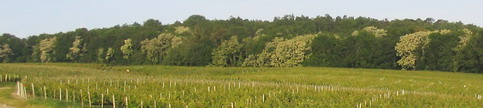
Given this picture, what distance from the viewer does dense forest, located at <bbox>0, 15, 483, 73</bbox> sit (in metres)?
96.0

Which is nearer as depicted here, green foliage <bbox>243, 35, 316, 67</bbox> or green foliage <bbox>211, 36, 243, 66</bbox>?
green foliage <bbox>243, 35, 316, 67</bbox>

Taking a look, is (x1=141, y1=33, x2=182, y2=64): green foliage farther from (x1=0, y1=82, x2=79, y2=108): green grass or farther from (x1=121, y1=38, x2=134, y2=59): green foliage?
(x1=0, y1=82, x2=79, y2=108): green grass

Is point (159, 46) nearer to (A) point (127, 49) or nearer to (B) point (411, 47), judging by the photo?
(A) point (127, 49)

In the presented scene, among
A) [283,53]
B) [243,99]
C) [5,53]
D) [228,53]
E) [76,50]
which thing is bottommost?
[243,99]

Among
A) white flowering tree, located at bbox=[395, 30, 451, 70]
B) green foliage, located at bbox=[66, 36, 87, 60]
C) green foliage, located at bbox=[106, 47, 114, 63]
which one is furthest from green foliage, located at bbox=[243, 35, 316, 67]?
green foliage, located at bbox=[66, 36, 87, 60]

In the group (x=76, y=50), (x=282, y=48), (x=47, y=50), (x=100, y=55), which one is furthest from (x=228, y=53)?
(x=47, y=50)

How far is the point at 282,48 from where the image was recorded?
11362 centimetres

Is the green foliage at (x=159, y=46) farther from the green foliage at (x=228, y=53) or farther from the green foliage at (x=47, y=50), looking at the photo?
the green foliage at (x=47, y=50)

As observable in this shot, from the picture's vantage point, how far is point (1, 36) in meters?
179

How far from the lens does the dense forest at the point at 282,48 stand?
96000mm

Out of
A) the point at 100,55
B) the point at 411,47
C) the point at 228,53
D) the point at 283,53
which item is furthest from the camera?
the point at 100,55

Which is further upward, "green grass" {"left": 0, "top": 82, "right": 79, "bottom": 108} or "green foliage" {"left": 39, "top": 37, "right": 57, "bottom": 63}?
"green foliage" {"left": 39, "top": 37, "right": 57, "bottom": 63}

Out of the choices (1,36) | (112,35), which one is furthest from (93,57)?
(1,36)

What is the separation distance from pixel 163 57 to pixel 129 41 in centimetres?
1255
